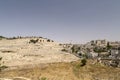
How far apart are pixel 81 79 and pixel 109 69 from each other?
376 inches

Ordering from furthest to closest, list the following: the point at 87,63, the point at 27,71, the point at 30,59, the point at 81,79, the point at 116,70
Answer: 1. the point at 30,59
2. the point at 87,63
3. the point at 116,70
4. the point at 27,71
5. the point at 81,79

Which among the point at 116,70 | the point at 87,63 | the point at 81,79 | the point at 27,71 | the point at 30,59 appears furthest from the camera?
the point at 30,59

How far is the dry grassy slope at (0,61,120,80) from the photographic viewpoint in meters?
41.2

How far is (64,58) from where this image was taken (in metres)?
59.2

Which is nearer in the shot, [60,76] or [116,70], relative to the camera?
[60,76]

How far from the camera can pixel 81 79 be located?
133 feet

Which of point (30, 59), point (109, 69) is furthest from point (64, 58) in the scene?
point (109, 69)

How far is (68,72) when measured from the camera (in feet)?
145

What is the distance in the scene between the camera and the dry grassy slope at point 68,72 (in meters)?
41.2

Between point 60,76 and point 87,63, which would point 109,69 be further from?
point 60,76

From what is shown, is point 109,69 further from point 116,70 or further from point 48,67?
point 48,67

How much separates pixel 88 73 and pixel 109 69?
18.7ft

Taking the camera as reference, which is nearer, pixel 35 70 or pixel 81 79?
pixel 81 79

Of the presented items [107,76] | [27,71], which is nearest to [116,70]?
[107,76]
